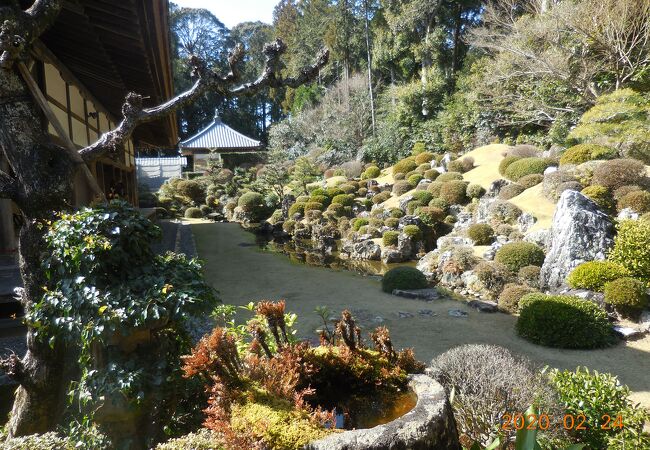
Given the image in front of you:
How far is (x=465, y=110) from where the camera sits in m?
22.7

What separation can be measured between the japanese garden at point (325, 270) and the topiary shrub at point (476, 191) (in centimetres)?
8

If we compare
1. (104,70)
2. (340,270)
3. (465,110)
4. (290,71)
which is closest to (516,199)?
(340,270)

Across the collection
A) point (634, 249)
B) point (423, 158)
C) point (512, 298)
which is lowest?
point (512, 298)

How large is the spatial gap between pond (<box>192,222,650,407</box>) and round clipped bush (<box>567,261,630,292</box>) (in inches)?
49.4

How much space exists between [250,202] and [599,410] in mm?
20397

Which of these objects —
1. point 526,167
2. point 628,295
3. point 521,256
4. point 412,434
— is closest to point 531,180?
point 526,167

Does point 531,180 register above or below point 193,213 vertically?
above

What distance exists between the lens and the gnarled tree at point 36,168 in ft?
9.30

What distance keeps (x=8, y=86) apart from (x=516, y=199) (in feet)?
44.7

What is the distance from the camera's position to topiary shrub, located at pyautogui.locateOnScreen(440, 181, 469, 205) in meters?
16.0

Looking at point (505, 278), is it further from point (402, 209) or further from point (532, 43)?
point (532, 43)

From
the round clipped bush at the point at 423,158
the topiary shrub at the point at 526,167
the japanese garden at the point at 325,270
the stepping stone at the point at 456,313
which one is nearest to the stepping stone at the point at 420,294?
the japanese garden at the point at 325,270

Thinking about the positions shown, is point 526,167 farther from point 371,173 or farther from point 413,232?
point 371,173

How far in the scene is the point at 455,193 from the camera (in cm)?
1602
